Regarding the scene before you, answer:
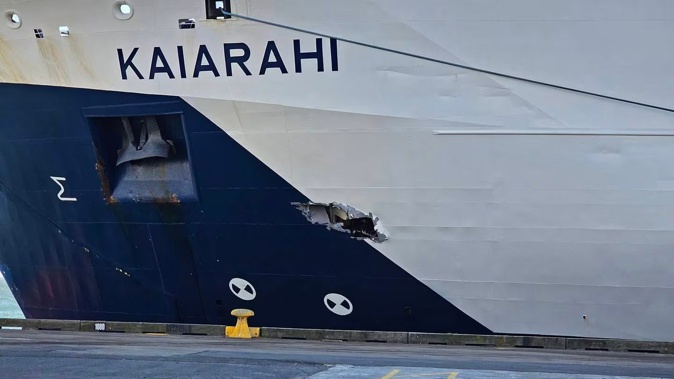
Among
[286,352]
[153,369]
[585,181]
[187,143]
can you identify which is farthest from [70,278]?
[585,181]

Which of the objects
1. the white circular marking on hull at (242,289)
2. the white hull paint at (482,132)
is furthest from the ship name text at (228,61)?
the white circular marking on hull at (242,289)

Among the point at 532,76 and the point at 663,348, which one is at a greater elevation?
the point at 532,76

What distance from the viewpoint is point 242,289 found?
417 inches

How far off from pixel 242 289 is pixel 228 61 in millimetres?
2879

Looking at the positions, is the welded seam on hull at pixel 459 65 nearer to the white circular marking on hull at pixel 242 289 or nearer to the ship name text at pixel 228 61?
the ship name text at pixel 228 61

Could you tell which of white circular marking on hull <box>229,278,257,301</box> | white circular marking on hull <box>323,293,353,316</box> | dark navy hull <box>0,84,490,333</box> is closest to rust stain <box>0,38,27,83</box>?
dark navy hull <box>0,84,490,333</box>

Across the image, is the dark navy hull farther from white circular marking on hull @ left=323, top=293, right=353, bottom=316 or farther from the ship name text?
the ship name text

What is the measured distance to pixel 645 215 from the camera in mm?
9000

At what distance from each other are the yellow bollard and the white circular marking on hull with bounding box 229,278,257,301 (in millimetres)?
181

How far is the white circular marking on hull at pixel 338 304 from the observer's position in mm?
10242

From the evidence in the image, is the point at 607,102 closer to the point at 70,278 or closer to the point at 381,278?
the point at 381,278

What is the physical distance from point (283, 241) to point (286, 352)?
165cm

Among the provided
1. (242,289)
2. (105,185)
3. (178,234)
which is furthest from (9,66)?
(242,289)

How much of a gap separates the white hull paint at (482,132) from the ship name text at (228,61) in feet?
0.18
